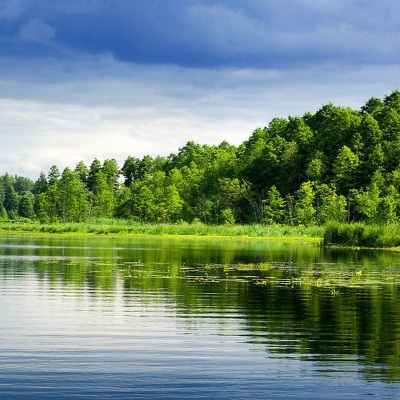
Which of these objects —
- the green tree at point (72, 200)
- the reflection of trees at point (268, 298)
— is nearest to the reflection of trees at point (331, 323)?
the reflection of trees at point (268, 298)

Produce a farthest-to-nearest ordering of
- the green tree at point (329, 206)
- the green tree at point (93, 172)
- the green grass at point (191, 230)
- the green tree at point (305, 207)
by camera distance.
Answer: the green tree at point (93, 172) → the green tree at point (305, 207) → the green tree at point (329, 206) → the green grass at point (191, 230)

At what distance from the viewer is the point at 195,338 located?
17391 mm

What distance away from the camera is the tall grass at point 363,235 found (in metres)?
60.9

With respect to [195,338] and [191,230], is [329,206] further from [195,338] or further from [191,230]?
[195,338]

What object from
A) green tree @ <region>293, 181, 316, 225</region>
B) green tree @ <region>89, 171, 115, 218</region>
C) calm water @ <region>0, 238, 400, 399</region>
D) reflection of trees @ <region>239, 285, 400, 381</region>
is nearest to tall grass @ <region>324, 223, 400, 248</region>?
calm water @ <region>0, 238, 400, 399</region>

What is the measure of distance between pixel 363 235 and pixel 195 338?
159 ft

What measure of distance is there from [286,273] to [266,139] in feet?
331

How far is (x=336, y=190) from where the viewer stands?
10956 cm

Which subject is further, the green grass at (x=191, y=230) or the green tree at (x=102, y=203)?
the green tree at (x=102, y=203)

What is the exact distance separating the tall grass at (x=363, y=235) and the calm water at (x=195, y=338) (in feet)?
98.9

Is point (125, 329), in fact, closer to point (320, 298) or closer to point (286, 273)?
point (320, 298)

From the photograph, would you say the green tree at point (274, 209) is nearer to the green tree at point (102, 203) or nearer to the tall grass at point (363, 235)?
the tall grass at point (363, 235)

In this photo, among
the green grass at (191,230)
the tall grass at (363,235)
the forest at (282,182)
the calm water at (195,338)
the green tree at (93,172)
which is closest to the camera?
the calm water at (195,338)

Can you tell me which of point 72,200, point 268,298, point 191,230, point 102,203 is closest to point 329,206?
point 191,230
